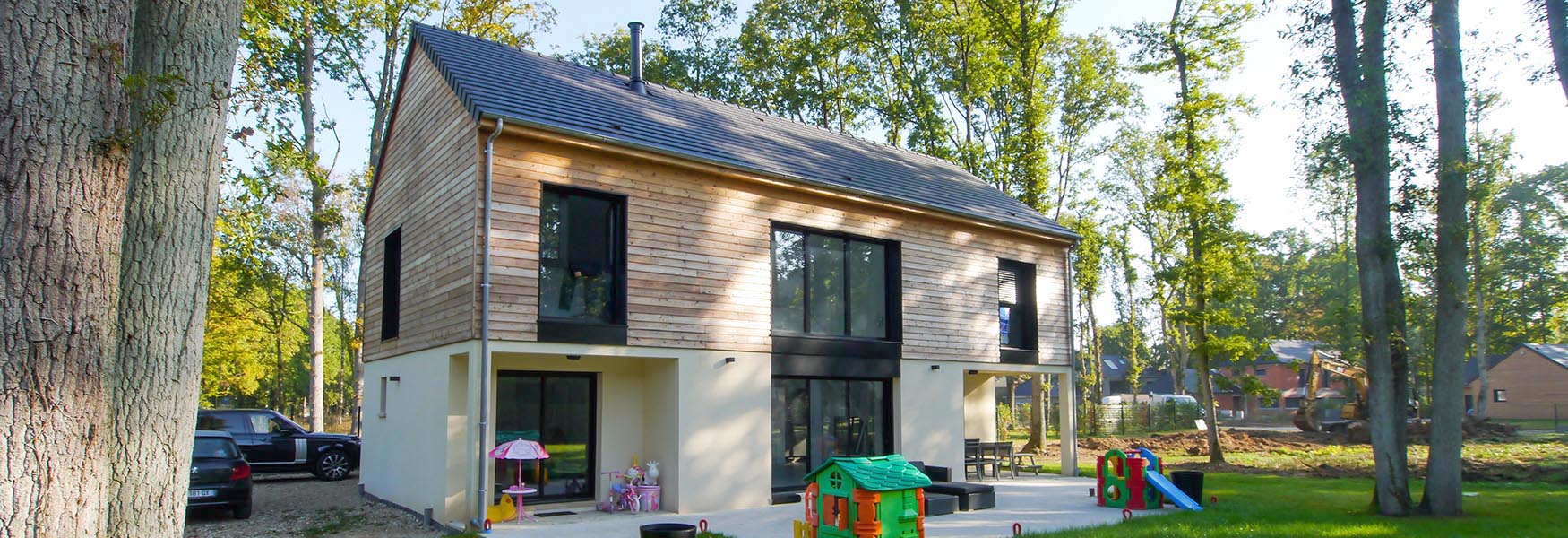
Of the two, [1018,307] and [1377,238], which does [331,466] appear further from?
[1377,238]

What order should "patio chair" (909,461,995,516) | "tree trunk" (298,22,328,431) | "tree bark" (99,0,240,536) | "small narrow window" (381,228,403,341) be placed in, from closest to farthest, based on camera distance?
"tree bark" (99,0,240,536)
"patio chair" (909,461,995,516)
"small narrow window" (381,228,403,341)
"tree trunk" (298,22,328,431)

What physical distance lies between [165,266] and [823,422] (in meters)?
10.5

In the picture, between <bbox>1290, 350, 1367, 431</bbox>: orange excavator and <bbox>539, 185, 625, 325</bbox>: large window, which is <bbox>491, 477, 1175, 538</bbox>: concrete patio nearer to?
<bbox>539, 185, 625, 325</bbox>: large window

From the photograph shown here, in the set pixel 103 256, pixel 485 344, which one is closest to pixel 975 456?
pixel 485 344

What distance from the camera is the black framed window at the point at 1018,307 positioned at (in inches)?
669

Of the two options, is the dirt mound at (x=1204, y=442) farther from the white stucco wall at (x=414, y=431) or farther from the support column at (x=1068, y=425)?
the white stucco wall at (x=414, y=431)

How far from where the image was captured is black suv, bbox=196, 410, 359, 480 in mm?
17203

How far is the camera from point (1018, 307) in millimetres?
17203

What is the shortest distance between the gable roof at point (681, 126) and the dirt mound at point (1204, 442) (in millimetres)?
10347

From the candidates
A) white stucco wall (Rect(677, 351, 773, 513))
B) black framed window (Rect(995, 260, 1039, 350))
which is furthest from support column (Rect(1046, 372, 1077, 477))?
white stucco wall (Rect(677, 351, 773, 513))

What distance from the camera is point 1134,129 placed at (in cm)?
3147

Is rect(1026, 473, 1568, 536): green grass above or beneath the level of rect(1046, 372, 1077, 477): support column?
beneath

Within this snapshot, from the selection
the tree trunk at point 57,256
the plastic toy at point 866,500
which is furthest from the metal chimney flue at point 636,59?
the tree trunk at point 57,256

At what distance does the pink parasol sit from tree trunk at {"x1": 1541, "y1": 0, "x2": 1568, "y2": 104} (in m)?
11.8
